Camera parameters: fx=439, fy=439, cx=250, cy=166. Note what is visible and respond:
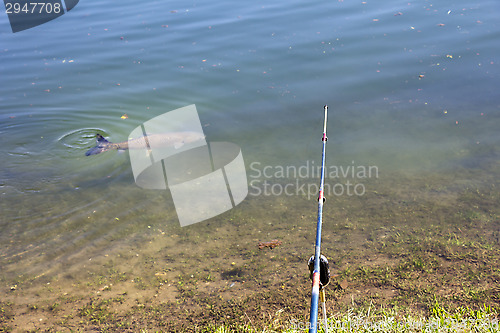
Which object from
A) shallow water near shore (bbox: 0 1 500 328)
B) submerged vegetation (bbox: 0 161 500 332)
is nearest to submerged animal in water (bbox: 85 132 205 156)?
shallow water near shore (bbox: 0 1 500 328)

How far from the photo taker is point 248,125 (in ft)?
26.8

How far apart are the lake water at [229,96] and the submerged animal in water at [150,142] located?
285 millimetres

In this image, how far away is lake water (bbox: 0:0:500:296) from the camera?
620 centimetres

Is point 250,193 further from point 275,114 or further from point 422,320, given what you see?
point 422,320

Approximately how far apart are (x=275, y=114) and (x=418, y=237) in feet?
13.3

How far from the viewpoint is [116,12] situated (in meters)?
14.0

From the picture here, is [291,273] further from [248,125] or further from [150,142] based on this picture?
[150,142]

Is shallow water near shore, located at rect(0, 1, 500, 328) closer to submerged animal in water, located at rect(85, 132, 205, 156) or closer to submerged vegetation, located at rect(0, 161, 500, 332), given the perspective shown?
submerged vegetation, located at rect(0, 161, 500, 332)

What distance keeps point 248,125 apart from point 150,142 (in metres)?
1.82

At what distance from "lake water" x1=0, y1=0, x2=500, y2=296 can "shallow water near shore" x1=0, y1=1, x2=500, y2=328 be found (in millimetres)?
35

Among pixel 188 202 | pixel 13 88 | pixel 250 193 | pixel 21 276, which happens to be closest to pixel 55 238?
pixel 21 276

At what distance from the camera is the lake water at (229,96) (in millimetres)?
6203

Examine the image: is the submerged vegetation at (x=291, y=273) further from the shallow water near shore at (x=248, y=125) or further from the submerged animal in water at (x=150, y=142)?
the submerged animal in water at (x=150, y=142)

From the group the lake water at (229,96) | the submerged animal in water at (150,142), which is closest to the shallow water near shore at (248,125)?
the lake water at (229,96)
